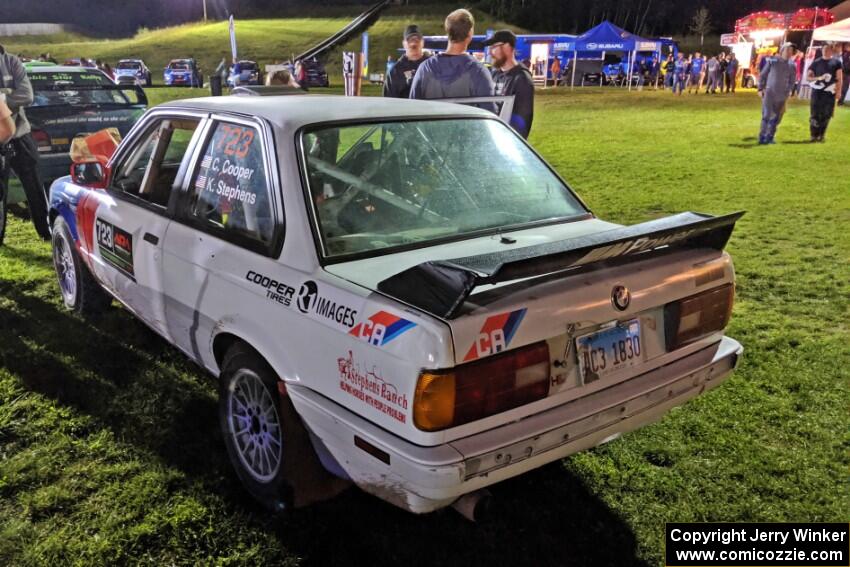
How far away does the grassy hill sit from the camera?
159 ft

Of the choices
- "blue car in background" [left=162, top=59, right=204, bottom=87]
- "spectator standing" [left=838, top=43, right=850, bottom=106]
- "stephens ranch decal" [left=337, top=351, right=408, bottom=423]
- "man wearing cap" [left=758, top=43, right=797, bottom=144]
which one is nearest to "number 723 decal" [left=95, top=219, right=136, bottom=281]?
"stephens ranch decal" [left=337, top=351, right=408, bottom=423]

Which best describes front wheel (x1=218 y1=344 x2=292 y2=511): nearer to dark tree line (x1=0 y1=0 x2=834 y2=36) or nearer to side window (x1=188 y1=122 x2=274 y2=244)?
side window (x1=188 y1=122 x2=274 y2=244)

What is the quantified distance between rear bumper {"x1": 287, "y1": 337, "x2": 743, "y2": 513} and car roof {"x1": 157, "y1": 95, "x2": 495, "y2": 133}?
1.15 m

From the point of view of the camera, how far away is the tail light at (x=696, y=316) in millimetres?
2551

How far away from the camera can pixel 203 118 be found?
309 cm

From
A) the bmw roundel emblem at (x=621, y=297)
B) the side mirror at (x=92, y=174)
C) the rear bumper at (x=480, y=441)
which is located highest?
the side mirror at (x=92, y=174)

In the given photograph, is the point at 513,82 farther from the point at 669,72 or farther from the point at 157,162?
the point at 669,72

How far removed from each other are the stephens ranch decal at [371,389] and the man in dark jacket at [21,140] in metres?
5.72

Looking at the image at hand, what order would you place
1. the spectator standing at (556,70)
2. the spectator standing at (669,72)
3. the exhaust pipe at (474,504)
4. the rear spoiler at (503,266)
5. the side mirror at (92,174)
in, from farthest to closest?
1. the spectator standing at (556,70)
2. the spectator standing at (669,72)
3. the side mirror at (92,174)
4. the exhaust pipe at (474,504)
5. the rear spoiler at (503,266)

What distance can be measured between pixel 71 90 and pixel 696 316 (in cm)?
926

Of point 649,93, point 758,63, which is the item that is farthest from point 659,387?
point 758,63

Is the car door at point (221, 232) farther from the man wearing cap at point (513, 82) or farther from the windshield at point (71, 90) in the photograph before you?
the windshield at point (71, 90)

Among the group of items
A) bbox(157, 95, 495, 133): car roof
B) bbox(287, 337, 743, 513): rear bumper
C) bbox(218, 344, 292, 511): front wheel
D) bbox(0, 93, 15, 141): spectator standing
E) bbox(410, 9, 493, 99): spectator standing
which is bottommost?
bbox(218, 344, 292, 511): front wheel

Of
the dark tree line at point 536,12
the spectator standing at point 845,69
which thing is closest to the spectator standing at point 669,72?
the spectator standing at point 845,69
